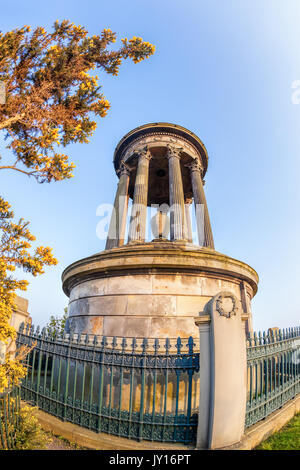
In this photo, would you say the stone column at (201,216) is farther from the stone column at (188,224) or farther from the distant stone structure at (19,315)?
the distant stone structure at (19,315)

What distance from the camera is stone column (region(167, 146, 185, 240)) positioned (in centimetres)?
1244

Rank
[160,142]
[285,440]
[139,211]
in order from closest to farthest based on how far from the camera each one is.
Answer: [285,440]
[139,211]
[160,142]

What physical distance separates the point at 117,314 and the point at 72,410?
9.64 feet

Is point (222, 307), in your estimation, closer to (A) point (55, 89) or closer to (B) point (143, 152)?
(A) point (55, 89)

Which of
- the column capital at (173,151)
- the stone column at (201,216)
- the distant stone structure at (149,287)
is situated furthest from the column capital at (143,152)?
the distant stone structure at (149,287)

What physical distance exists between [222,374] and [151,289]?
3.88 metres

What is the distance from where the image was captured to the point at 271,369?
Answer: 5309mm

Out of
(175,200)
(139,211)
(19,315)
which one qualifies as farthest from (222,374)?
(175,200)

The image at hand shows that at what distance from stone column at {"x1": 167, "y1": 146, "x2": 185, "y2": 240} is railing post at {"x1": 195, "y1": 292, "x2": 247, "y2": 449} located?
26.3ft

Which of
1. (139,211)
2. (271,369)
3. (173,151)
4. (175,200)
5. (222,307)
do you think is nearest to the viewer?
(222,307)

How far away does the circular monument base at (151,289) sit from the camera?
723cm

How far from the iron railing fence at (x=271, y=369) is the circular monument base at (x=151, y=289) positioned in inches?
72.0

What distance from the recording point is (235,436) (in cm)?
391
